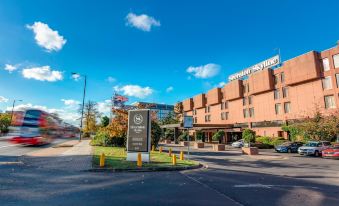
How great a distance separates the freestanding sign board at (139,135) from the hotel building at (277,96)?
3336cm

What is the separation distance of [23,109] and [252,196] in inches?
991

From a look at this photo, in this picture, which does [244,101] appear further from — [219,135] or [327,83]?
[327,83]

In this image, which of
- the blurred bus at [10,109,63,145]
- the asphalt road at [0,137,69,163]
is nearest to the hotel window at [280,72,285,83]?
the blurred bus at [10,109,63,145]

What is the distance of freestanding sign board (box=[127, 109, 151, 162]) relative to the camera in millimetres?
16688

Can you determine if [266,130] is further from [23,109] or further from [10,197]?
[10,197]

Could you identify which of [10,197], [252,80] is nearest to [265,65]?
[252,80]

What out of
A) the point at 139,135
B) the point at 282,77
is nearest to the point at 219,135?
the point at 282,77

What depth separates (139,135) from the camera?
1719 centimetres

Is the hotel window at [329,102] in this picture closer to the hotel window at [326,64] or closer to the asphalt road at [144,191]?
the hotel window at [326,64]

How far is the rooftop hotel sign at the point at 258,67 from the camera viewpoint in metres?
52.5

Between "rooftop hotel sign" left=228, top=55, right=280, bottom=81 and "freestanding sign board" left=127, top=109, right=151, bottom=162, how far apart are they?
141 ft

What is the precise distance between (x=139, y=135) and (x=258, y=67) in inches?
1887

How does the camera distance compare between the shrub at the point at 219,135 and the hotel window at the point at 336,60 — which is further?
the shrub at the point at 219,135

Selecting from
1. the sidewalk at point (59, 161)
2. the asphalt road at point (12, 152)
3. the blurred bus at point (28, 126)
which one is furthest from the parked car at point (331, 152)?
the blurred bus at point (28, 126)
